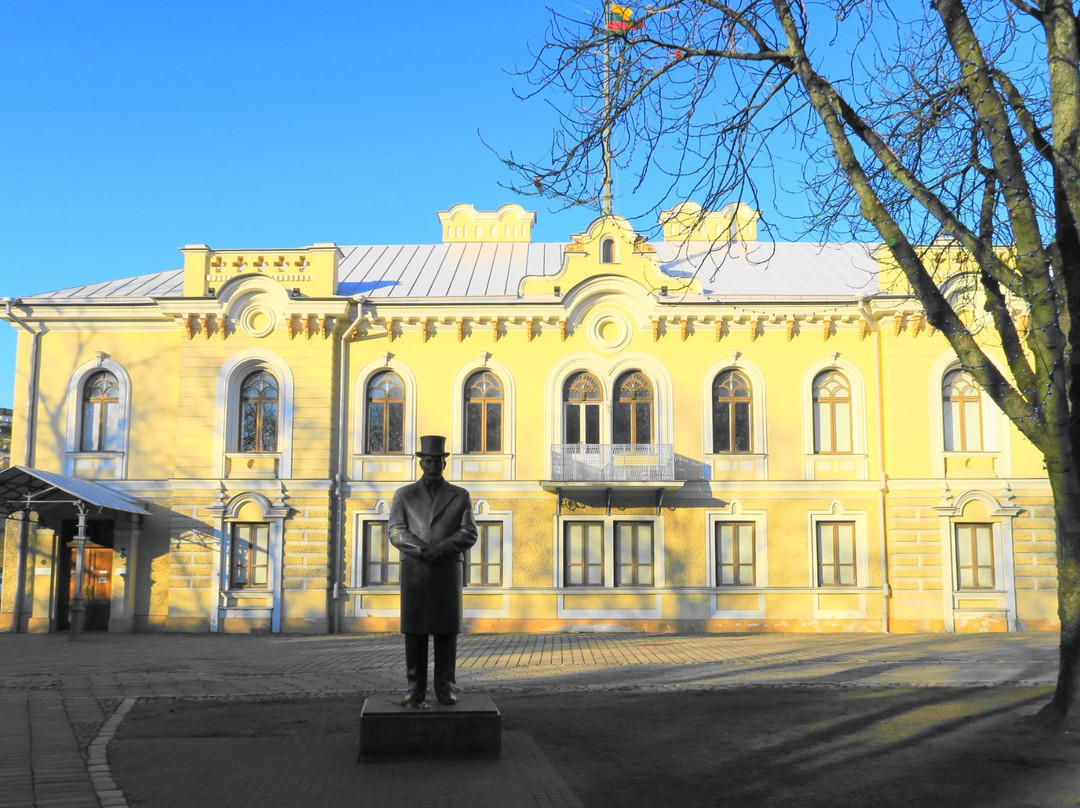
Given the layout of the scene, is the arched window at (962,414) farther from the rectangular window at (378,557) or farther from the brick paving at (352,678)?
the rectangular window at (378,557)

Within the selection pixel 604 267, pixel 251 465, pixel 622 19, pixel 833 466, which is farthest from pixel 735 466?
pixel 622 19

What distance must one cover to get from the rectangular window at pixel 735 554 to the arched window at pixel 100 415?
13.5 m

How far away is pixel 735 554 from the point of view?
22062mm

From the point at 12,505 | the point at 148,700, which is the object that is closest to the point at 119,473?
the point at 12,505

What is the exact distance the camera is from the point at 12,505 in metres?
21.0

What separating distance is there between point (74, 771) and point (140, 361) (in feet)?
57.5

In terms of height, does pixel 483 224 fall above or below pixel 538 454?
above

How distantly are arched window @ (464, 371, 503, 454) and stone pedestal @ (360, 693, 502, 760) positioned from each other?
15367 millimetres

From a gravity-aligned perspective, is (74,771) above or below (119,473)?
below

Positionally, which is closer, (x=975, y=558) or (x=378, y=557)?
(x=975, y=558)

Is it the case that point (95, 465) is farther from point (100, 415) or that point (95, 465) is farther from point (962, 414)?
point (962, 414)

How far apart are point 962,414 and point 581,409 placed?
8.24m

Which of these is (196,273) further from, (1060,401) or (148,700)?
(1060,401)

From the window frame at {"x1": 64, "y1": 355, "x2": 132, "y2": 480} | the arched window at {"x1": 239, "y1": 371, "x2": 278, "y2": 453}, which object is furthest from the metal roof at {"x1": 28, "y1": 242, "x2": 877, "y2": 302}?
the arched window at {"x1": 239, "y1": 371, "x2": 278, "y2": 453}
